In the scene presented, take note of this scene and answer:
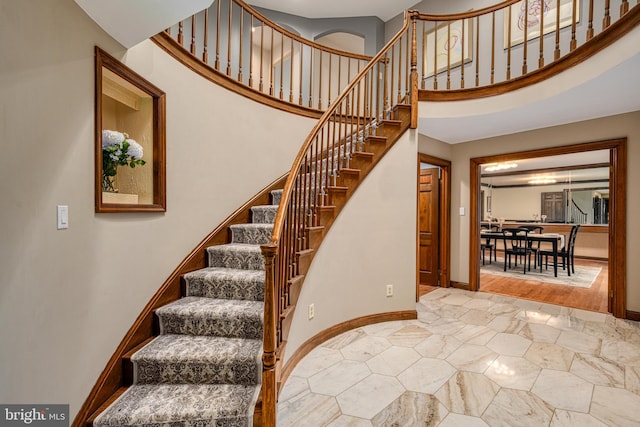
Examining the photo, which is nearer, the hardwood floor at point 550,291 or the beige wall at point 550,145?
the beige wall at point 550,145

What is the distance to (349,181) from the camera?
284cm

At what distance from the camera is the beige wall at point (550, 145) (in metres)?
3.17

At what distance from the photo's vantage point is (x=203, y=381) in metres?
1.73

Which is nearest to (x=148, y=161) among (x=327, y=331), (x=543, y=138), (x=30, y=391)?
(x=30, y=391)

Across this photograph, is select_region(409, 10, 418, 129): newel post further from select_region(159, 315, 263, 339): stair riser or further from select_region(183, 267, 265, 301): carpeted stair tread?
select_region(159, 315, 263, 339): stair riser

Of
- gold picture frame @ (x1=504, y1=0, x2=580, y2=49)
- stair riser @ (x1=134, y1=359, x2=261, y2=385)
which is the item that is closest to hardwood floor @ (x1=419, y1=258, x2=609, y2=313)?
stair riser @ (x1=134, y1=359, x2=261, y2=385)

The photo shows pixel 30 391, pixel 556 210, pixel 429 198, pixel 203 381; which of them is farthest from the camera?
pixel 556 210

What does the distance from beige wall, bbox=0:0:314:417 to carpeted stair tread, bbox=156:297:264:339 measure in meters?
0.23

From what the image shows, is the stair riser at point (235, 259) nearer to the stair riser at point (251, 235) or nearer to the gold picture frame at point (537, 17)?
the stair riser at point (251, 235)

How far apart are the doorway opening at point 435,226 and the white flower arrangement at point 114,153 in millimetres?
3917

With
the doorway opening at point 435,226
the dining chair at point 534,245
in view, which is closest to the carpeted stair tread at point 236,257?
the doorway opening at point 435,226

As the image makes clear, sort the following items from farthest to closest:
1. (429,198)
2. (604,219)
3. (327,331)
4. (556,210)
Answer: (556,210) < (604,219) < (429,198) < (327,331)

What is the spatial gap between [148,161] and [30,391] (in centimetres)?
153

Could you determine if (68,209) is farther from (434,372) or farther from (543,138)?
(543,138)
